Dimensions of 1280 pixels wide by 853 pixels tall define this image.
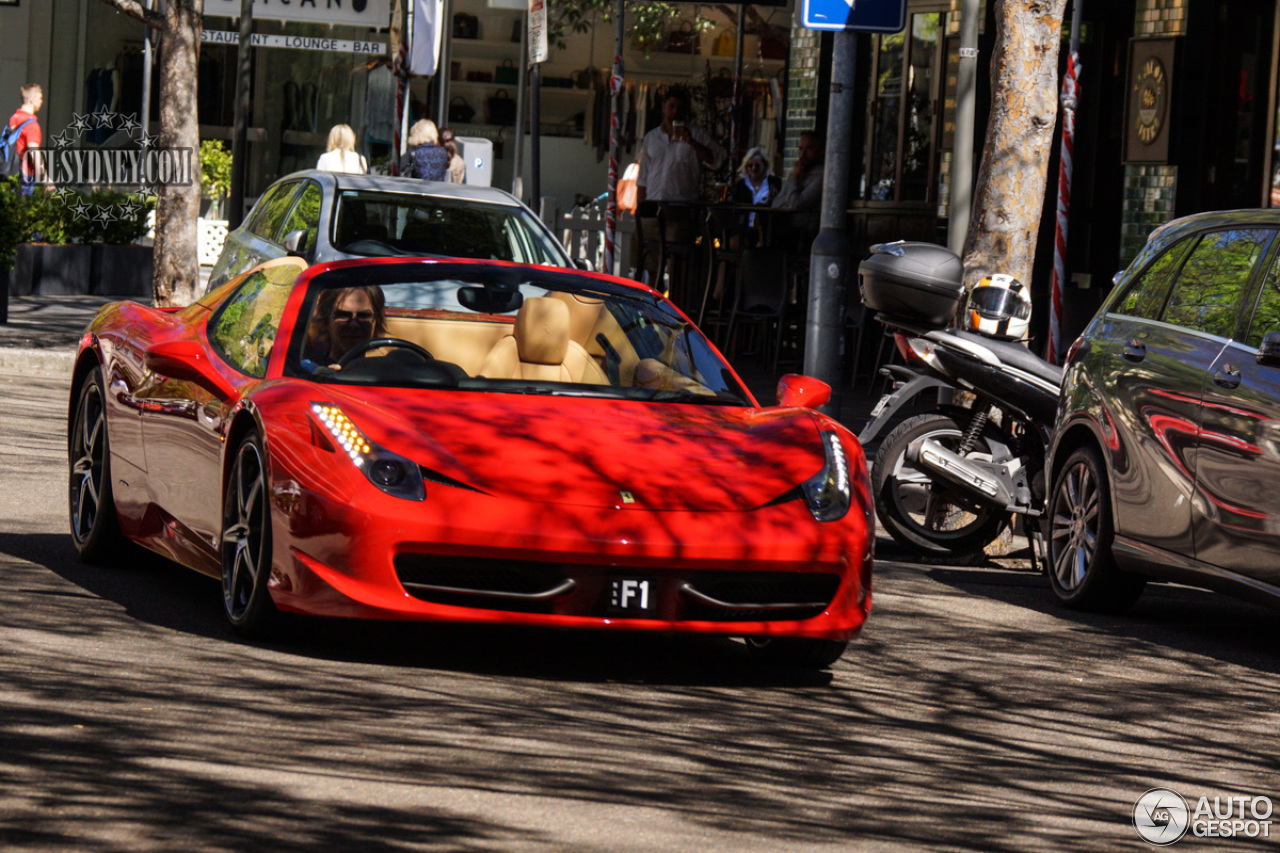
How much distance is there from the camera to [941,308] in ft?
35.9

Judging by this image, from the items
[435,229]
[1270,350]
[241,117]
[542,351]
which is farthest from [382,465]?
[241,117]

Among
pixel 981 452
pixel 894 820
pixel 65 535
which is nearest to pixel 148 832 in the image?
pixel 894 820

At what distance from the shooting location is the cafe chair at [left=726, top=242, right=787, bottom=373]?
19.8m

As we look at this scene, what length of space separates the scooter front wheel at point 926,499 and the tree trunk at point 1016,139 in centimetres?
131

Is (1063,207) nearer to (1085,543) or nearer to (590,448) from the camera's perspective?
(1085,543)

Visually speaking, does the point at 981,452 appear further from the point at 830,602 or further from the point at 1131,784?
the point at 1131,784

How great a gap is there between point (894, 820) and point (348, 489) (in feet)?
6.97

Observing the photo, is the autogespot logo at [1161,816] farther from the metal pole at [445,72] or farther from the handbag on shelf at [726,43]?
the metal pole at [445,72]

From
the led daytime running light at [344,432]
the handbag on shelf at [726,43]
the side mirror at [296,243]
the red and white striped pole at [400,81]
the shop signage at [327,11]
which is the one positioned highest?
the handbag on shelf at [726,43]

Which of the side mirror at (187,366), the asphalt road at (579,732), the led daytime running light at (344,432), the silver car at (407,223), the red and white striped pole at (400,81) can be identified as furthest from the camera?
the red and white striped pole at (400,81)

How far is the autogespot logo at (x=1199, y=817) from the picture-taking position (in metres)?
5.26

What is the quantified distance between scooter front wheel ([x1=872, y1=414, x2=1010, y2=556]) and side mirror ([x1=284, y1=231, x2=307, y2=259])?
15.0 feet

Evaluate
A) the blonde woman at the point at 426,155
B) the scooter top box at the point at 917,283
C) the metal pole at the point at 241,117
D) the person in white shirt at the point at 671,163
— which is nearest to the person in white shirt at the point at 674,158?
the person in white shirt at the point at 671,163

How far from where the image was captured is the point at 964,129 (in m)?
14.6
